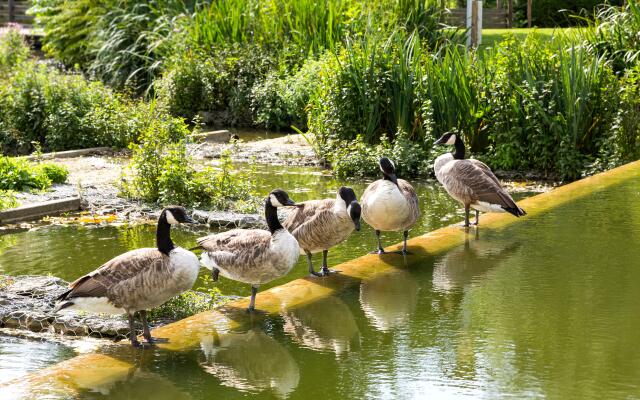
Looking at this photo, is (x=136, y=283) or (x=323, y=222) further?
(x=323, y=222)

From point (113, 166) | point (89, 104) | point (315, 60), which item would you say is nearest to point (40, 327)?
point (113, 166)

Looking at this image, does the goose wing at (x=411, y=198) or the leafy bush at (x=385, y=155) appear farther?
the leafy bush at (x=385, y=155)

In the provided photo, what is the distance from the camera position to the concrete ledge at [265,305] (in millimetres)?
5867

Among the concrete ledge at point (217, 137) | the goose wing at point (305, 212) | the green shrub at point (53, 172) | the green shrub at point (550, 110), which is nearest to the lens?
the goose wing at point (305, 212)

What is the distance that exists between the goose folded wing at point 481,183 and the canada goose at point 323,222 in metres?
2.03

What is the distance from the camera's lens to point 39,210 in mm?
12305

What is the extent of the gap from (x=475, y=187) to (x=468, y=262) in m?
1.41

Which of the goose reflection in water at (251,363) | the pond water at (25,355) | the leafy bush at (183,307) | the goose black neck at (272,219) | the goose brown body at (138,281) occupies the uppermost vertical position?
the goose black neck at (272,219)

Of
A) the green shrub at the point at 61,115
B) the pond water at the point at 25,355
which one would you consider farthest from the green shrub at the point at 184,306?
the green shrub at the point at 61,115

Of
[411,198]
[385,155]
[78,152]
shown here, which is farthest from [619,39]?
[78,152]

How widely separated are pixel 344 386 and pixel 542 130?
9845 mm

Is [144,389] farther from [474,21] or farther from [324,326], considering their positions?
[474,21]

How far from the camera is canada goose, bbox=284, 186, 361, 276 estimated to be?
795 centimetres

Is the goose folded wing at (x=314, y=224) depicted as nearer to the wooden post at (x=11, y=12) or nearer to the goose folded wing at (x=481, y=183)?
the goose folded wing at (x=481, y=183)
